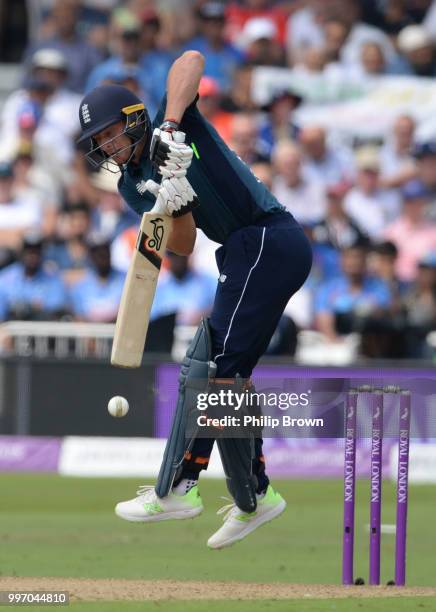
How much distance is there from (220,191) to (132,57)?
752 centimetres

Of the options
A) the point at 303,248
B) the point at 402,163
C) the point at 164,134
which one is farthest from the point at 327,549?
the point at 402,163

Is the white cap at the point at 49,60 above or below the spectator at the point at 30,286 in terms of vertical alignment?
above

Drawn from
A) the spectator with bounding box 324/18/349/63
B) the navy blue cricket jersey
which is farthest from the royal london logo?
the spectator with bounding box 324/18/349/63

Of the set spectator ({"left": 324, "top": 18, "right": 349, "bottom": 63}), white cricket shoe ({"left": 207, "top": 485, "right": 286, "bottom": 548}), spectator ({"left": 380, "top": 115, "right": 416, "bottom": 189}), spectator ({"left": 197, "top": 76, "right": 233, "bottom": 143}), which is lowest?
white cricket shoe ({"left": 207, "top": 485, "right": 286, "bottom": 548})

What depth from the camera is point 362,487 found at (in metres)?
9.71

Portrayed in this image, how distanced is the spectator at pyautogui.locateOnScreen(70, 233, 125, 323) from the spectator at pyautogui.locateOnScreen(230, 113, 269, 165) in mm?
1563

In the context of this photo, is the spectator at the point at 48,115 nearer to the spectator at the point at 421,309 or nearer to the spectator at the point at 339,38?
the spectator at the point at 339,38

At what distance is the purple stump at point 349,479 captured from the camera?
5148 mm

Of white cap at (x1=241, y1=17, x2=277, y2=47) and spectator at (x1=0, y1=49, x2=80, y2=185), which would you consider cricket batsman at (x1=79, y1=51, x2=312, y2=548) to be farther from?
white cap at (x1=241, y1=17, x2=277, y2=47)

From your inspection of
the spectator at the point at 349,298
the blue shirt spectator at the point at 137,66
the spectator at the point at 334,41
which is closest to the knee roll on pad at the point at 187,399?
the spectator at the point at 349,298

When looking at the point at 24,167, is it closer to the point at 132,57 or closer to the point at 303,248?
the point at 132,57

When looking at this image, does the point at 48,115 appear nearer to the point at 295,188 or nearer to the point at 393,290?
the point at 295,188

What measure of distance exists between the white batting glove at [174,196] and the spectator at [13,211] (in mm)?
6575

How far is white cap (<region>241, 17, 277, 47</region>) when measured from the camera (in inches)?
499
